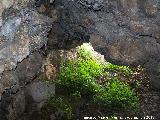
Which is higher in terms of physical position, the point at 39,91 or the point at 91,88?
the point at 91,88

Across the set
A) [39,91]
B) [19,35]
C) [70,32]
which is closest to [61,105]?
[39,91]

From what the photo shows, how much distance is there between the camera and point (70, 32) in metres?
6.94

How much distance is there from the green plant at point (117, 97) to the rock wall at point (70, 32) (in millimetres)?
1595

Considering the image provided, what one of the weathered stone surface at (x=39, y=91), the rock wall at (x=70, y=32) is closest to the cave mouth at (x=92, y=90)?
the weathered stone surface at (x=39, y=91)

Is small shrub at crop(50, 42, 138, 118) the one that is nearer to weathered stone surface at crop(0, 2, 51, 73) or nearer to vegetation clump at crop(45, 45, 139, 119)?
vegetation clump at crop(45, 45, 139, 119)

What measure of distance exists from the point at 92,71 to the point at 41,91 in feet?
7.06

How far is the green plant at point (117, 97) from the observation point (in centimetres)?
823

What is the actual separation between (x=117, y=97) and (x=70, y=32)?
8.79 ft

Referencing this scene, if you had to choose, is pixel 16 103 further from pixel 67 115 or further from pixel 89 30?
pixel 89 30

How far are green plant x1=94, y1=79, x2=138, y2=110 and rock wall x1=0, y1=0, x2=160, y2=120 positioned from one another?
1.59 metres

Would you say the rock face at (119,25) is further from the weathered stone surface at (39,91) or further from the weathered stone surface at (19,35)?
the weathered stone surface at (39,91)

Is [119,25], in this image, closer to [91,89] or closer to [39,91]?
[91,89]

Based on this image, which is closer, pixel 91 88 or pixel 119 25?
pixel 119 25

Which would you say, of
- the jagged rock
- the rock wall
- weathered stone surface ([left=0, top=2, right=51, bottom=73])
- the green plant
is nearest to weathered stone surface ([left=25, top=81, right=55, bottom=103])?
the jagged rock
